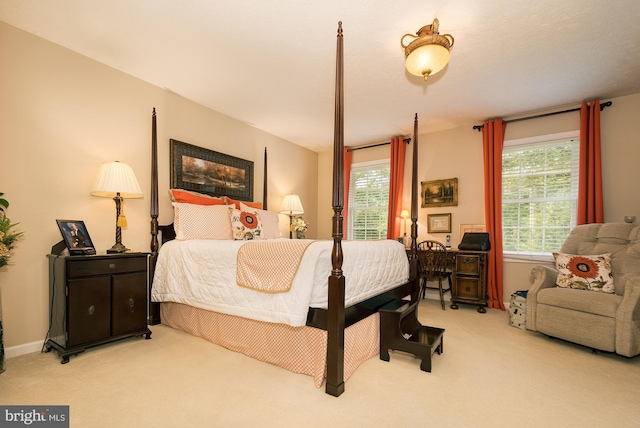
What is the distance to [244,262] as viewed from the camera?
2.32 meters

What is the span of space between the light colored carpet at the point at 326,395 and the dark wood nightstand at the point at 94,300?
13cm

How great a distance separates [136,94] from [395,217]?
12.9ft

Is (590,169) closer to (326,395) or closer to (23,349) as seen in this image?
(326,395)

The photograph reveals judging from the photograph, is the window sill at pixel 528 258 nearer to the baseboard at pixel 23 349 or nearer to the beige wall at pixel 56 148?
the beige wall at pixel 56 148

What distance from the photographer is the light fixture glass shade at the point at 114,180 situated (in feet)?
8.59

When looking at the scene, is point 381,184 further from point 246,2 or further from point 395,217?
point 246,2

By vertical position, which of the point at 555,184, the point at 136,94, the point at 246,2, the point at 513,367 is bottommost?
the point at 513,367

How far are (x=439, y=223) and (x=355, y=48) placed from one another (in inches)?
121

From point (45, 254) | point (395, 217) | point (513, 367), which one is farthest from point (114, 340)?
point (395, 217)

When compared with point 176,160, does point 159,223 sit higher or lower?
lower

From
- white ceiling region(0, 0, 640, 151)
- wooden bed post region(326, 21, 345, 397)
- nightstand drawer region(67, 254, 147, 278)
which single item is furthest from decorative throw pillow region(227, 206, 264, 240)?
wooden bed post region(326, 21, 345, 397)

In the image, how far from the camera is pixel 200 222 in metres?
3.23

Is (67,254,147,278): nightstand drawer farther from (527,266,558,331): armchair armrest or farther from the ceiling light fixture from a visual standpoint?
(527,266,558,331): armchair armrest

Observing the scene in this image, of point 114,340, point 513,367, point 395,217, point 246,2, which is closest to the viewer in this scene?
point 246,2
